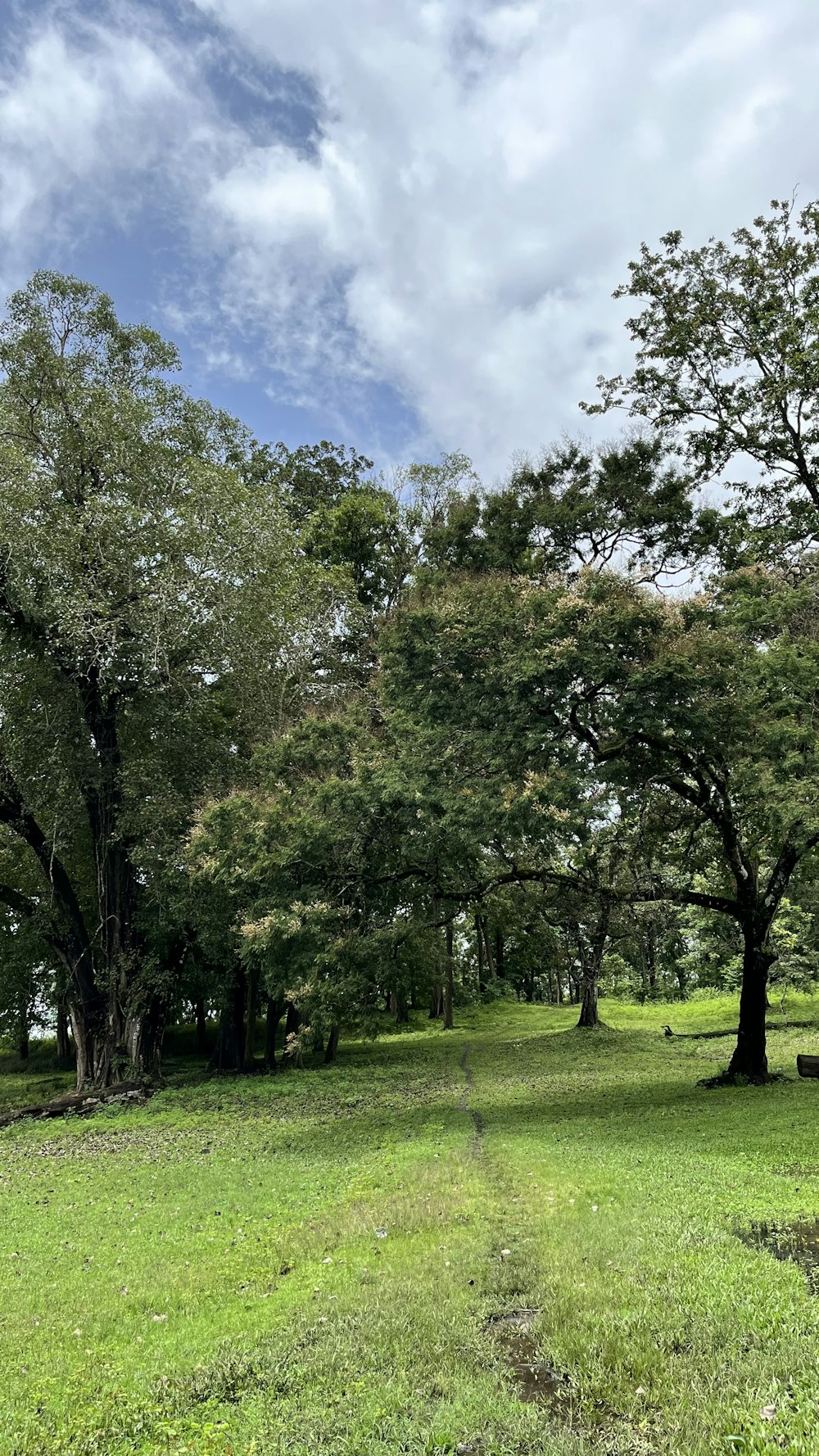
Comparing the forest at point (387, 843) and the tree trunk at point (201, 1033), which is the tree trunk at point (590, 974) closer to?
the forest at point (387, 843)

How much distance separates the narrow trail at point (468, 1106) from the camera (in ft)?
43.6

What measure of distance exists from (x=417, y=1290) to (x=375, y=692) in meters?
16.5

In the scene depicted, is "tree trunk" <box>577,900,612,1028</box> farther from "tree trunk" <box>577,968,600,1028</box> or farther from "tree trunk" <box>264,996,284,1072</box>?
"tree trunk" <box>264,996,284,1072</box>

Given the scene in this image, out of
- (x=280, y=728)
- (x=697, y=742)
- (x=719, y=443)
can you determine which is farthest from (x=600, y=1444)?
(x=719, y=443)

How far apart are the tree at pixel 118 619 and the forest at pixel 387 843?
0.39ft

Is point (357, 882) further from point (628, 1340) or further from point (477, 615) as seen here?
point (628, 1340)

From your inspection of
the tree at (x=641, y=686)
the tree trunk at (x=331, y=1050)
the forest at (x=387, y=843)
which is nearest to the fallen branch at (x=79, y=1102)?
the forest at (x=387, y=843)

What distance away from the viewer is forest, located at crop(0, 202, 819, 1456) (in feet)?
17.7

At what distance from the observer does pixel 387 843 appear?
632 inches

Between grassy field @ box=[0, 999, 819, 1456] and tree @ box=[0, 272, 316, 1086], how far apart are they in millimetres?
9154

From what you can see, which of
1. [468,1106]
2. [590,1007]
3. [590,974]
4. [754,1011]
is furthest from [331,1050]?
[754,1011]

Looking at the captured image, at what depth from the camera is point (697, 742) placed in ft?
48.9

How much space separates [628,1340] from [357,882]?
11676 millimetres

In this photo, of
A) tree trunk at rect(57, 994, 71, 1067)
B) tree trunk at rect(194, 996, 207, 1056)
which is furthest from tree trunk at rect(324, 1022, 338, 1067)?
tree trunk at rect(57, 994, 71, 1067)
